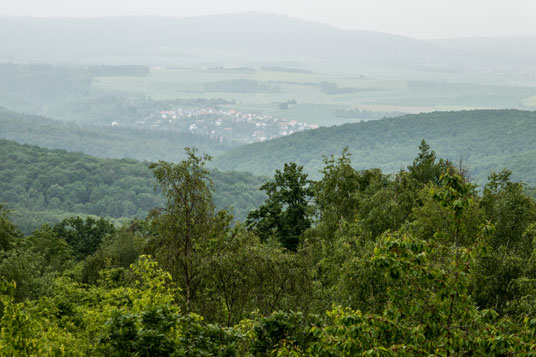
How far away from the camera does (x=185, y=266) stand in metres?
20.4

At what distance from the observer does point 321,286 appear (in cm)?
2234

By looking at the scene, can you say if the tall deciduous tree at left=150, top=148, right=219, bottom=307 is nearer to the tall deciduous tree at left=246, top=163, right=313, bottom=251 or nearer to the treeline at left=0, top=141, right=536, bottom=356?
the treeline at left=0, top=141, right=536, bottom=356

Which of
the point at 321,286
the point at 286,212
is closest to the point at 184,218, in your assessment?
the point at 321,286

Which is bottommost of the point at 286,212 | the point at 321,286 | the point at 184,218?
the point at 286,212

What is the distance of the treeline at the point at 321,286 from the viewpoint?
11.2 meters

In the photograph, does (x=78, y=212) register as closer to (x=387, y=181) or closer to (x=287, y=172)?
(x=287, y=172)

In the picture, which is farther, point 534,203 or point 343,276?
point 534,203

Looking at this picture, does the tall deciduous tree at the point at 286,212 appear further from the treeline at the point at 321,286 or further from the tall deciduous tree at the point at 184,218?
the tall deciduous tree at the point at 184,218

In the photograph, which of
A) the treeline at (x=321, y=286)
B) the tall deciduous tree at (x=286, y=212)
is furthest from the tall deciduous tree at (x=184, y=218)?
the tall deciduous tree at (x=286, y=212)

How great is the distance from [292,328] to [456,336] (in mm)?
4168

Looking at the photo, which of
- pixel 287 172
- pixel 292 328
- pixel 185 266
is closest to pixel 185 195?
pixel 185 266

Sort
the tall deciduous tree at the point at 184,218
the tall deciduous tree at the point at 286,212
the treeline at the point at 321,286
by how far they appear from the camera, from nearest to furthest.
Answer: the treeline at the point at 321,286, the tall deciduous tree at the point at 184,218, the tall deciduous tree at the point at 286,212

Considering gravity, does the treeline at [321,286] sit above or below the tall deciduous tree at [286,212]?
above

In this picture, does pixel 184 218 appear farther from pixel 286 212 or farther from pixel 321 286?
pixel 286 212
